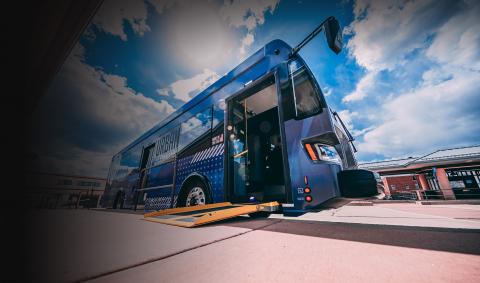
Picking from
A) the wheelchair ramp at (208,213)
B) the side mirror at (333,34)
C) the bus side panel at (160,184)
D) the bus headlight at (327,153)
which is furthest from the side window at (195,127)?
the side mirror at (333,34)

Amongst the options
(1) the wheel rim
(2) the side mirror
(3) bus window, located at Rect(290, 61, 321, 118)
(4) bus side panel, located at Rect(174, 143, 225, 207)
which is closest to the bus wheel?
(1) the wheel rim

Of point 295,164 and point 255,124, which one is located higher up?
point 255,124

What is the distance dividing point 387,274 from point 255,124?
12.5 ft

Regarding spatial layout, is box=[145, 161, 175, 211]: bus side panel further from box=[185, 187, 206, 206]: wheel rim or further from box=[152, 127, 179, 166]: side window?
box=[185, 187, 206, 206]: wheel rim

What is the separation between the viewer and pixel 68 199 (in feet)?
42.7

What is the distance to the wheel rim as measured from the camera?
3.32 m

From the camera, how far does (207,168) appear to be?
10.8ft

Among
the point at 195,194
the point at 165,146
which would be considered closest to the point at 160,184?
the point at 165,146

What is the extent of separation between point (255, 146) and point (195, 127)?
5.20 ft

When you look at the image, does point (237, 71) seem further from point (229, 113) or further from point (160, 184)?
point (160, 184)

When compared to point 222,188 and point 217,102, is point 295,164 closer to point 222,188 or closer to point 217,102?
point 222,188

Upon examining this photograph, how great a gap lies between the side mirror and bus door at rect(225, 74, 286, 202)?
3.24 feet

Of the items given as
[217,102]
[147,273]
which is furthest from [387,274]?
[217,102]

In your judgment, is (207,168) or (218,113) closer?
(207,168)
